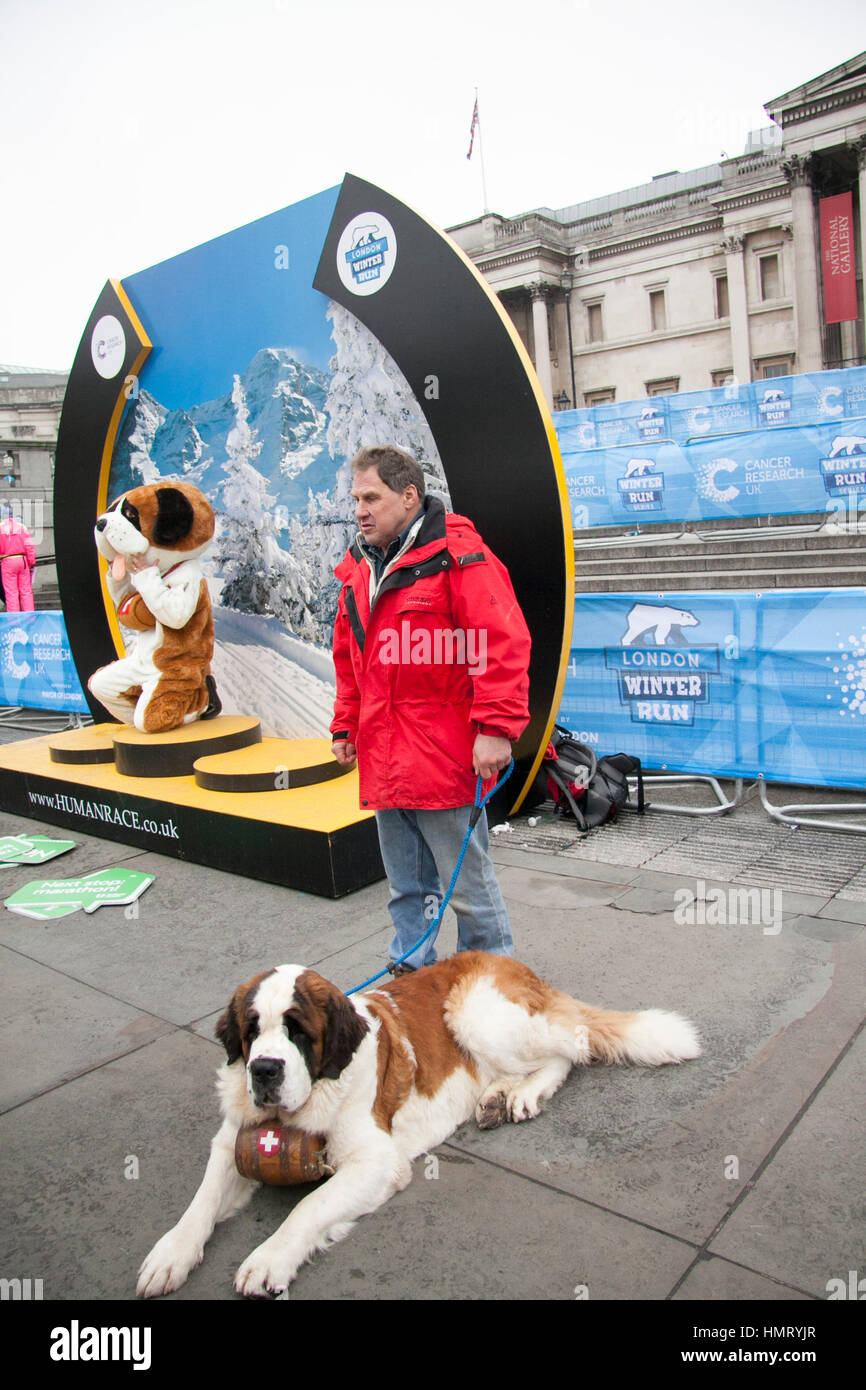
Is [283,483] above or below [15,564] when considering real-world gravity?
below

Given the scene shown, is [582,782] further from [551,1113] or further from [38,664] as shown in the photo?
[38,664]

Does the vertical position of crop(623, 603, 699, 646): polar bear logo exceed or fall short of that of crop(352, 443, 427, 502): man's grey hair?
it falls short

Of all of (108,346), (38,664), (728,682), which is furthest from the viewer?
(38,664)

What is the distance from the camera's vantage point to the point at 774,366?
4219 centimetres

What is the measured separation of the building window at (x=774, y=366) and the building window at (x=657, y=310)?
19.8ft

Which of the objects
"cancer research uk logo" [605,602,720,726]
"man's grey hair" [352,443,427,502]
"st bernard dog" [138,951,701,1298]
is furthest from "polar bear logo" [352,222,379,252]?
"st bernard dog" [138,951,701,1298]

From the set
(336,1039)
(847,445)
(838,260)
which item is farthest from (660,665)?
(838,260)

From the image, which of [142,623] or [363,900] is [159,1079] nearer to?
→ [363,900]

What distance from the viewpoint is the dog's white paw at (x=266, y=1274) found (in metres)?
2.32

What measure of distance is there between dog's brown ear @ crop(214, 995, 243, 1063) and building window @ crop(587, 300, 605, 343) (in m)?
50.3

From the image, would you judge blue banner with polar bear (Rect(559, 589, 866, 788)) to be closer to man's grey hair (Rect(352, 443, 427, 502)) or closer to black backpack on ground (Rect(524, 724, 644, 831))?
black backpack on ground (Rect(524, 724, 644, 831))

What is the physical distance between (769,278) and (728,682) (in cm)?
4282

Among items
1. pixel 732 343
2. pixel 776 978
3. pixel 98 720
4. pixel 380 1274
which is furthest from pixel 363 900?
pixel 732 343
